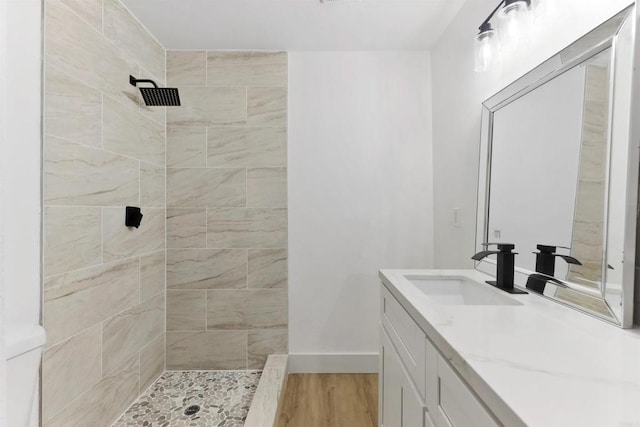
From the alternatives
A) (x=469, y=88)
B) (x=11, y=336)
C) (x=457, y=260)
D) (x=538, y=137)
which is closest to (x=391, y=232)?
(x=457, y=260)

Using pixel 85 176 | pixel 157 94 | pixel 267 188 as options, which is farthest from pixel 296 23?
pixel 85 176

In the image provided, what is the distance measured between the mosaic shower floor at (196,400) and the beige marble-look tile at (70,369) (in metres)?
0.39

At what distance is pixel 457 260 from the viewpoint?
190 cm

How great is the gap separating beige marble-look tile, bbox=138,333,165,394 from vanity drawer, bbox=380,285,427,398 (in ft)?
5.12

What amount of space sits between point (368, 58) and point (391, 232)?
1.31 m

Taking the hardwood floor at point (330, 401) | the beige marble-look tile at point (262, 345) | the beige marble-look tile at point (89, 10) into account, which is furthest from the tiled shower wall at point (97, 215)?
the hardwood floor at point (330, 401)

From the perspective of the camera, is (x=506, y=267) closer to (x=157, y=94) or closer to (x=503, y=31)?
(x=503, y=31)

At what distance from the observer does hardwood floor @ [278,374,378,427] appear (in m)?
1.83

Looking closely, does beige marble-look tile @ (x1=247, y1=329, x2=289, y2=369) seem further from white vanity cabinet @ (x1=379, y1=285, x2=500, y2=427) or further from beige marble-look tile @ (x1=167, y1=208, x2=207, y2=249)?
white vanity cabinet @ (x1=379, y1=285, x2=500, y2=427)

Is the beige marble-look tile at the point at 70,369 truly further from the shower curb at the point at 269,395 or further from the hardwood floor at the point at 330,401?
the hardwood floor at the point at 330,401

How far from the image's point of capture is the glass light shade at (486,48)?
4.62 feet

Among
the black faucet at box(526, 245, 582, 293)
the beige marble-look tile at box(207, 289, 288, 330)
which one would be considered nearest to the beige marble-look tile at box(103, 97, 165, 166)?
the beige marble-look tile at box(207, 289, 288, 330)

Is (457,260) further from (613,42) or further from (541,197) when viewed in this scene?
(613,42)

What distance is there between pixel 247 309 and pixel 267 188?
0.90m
